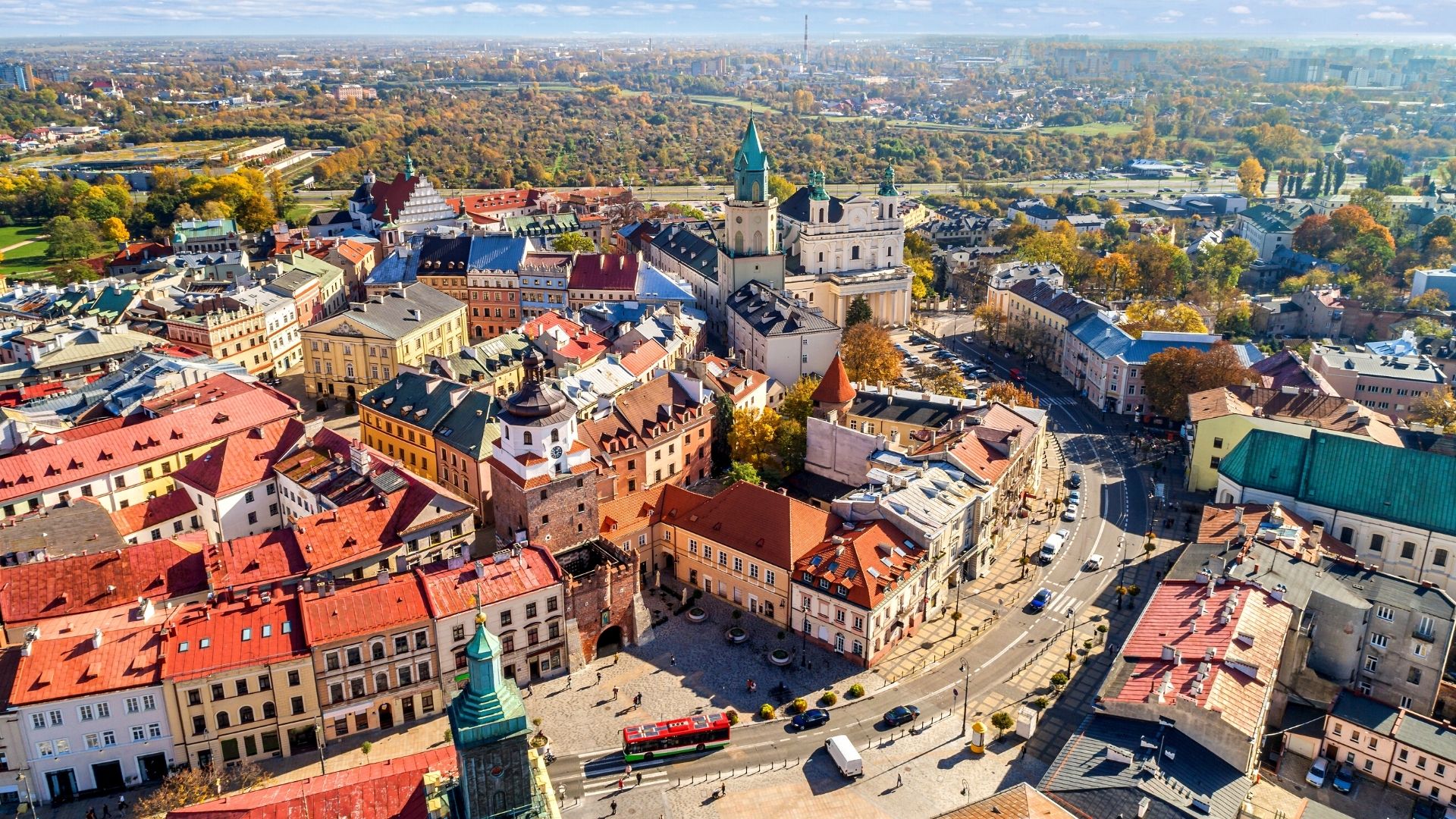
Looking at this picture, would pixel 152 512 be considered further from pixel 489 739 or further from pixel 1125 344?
pixel 1125 344

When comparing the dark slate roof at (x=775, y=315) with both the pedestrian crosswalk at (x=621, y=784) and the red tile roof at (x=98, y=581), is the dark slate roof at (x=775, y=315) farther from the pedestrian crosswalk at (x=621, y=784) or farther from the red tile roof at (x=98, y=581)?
the red tile roof at (x=98, y=581)

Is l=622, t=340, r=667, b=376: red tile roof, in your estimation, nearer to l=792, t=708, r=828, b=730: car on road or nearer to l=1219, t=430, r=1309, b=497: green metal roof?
l=792, t=708, r=828, b=730: car on road

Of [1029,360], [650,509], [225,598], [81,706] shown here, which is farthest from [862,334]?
[81,706]

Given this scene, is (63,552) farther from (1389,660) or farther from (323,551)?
(1389,660)

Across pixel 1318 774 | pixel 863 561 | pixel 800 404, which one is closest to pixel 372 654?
pixel 863 561

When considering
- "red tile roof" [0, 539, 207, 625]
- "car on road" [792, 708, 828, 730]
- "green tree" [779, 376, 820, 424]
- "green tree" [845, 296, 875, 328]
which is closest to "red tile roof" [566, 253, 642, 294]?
"green tree" [845, 296, 875, 328]

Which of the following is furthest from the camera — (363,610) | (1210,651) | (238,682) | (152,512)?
(152,512)
